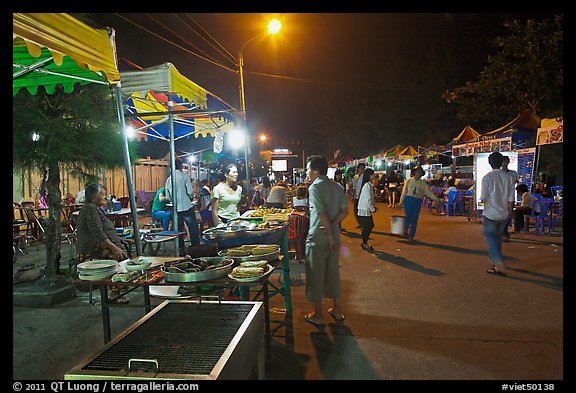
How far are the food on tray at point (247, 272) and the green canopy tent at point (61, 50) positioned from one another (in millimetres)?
2520

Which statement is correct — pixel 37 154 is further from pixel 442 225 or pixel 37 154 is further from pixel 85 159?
pixel 442 225

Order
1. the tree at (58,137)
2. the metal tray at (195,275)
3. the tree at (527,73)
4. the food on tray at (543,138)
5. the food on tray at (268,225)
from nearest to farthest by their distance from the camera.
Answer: the metal tray at (195,275), the food on tray at (268,225), the tree at (58,137), the food on tray at (543,138), the tree at (527,73)

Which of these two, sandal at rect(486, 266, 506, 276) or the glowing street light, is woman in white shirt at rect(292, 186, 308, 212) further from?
sandal at rect(486, 266, 506, 276)

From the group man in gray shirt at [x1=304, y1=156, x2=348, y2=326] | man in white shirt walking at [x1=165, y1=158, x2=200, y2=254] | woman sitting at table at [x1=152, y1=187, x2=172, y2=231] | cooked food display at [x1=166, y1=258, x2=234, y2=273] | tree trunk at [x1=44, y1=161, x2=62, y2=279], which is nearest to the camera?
cooked food display at [x1=166, y1=258, x2=234, y2=273]

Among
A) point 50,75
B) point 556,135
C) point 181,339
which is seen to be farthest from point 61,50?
point 556,135

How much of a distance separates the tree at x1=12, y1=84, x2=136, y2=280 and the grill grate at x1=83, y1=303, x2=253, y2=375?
4130 millimetres

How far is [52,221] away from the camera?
6156 millimetres

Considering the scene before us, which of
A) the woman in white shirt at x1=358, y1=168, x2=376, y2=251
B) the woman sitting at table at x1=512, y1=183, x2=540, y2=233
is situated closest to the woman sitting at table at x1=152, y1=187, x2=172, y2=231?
the woman in white shirt at x1=358, y1=168, x2=376, y2=251

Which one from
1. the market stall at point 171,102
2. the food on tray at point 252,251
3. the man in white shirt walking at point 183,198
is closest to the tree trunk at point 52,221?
the market stall at point 171,102

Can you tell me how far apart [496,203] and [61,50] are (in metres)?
6.56

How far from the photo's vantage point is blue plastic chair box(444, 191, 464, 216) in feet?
49.1

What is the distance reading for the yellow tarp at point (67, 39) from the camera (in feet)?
10.3

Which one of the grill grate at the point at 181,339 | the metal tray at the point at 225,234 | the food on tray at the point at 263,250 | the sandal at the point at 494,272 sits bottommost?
the sandal at the point at 494,272

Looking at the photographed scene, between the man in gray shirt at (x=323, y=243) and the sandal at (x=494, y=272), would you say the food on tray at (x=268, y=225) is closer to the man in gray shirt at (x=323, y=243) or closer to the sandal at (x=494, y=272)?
the man in gray shirt at (x=323, y=243)
